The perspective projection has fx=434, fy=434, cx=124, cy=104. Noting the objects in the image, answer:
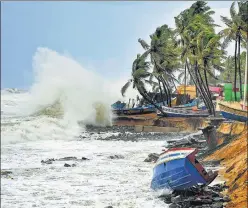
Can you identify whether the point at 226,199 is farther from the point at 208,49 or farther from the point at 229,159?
the point at 208,49

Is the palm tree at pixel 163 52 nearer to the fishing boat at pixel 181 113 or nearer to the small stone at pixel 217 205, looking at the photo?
the fishing boat at pixel 181 113

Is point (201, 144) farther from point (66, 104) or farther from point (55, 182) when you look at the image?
point (66, 104)

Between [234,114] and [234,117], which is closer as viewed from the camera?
[234,114]

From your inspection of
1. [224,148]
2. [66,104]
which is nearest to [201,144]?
[224,148]

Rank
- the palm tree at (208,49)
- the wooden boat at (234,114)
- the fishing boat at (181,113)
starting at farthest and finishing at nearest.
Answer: the fishing boat at (181,113)
the palm tree at (208,49)
the wooden boat at (234,114)

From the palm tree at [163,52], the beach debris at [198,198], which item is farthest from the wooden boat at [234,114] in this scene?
the palm tree at [163,52]

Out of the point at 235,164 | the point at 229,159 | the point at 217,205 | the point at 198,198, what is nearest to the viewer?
the point at 217,205

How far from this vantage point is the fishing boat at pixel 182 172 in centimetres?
1330

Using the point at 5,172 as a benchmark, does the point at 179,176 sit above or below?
above

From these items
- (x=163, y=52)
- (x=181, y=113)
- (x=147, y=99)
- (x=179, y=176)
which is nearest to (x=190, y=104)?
(x=181, y=113)

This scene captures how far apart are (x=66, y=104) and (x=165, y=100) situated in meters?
11.5

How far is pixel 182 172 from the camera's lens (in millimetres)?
13344

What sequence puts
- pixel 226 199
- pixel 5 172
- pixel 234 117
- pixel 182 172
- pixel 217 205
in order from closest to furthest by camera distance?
1. pixel 217 205
2. pixel 226 199
3. pixel 182 172
4. pixel 5 172
5. pixel 234 117

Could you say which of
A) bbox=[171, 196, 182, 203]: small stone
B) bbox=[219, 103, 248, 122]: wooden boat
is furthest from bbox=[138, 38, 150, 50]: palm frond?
bbox=[171, 196, 182, 203]: small stone
